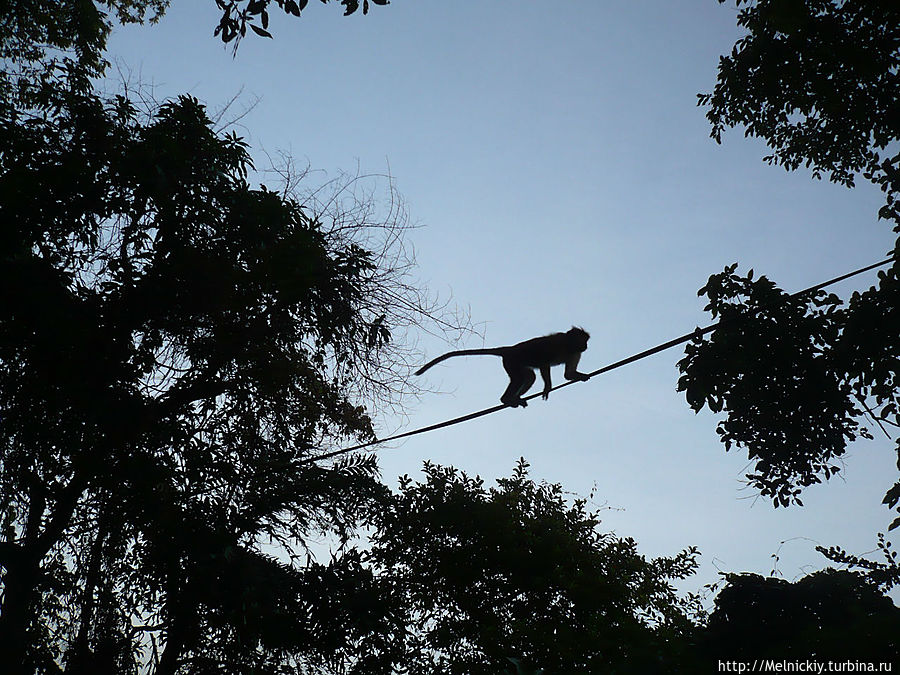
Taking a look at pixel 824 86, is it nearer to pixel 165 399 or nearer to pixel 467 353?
pixel 467 353

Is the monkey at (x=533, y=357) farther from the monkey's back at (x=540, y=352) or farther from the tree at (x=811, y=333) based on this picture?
the tree at (x=811, y=333)

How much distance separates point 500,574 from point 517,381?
12.8 ft

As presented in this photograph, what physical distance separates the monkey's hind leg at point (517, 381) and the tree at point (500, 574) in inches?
101

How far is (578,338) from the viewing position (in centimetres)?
1103

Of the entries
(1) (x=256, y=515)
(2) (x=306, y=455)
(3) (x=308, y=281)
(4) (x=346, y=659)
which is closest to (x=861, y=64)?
(3) (x=308, y=281)

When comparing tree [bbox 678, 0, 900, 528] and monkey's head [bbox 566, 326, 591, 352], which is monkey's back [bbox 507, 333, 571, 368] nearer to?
monkey's head [bbox 566, 326, 591, 352]

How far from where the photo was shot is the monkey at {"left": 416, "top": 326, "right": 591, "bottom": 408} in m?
10.3

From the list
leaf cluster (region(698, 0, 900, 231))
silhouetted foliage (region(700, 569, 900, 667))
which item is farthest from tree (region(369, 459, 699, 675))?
leaf cluster (region(698, 0, 900, 231))

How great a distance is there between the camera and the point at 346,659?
8562 millimetres

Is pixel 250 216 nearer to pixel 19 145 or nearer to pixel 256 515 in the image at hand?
pixel 19 145

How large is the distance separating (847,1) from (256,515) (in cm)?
1066

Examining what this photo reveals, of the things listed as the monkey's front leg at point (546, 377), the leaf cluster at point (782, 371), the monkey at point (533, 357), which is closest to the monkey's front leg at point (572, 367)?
the monkey at point (533, 357)

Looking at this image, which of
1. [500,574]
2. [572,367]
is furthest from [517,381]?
[500,574]

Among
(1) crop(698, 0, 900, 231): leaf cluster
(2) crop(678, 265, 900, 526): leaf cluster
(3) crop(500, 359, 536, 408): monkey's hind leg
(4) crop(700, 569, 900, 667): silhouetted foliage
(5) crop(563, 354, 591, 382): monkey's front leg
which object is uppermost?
(1) crop(698, 0, 900, 231): leaf cluster
